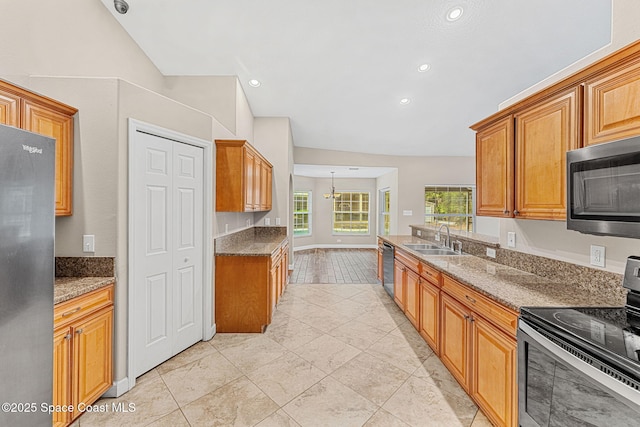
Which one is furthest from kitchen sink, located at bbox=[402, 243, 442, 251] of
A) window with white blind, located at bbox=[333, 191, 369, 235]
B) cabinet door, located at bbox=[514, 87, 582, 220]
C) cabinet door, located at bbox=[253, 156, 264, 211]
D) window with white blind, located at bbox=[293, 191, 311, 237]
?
window with white blind, located at bbox=[333, 191, 369, 235]

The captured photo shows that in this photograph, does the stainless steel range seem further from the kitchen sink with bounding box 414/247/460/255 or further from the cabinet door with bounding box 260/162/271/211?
the cabinet door with bounding box 260/162/271/211

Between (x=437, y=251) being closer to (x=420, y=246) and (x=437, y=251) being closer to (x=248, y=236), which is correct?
(x=420, y=246)

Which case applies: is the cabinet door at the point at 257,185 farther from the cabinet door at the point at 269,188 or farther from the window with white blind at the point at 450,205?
the window with white blind at the point at 450,205

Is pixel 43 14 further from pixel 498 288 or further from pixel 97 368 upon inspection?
pixel 498 288

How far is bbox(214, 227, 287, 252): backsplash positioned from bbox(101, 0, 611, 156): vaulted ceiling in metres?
2.22

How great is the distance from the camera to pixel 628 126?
4.05ft

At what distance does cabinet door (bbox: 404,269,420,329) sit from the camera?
2848 mm

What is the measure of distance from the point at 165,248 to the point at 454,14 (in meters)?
3.71

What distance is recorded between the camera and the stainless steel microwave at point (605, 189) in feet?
3.74

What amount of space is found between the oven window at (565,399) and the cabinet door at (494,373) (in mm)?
148

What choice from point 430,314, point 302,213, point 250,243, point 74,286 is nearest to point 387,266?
point 430,314

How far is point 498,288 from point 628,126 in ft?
3.50

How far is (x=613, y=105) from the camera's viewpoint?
4.30ft

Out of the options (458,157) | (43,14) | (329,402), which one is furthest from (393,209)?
(43,14)
